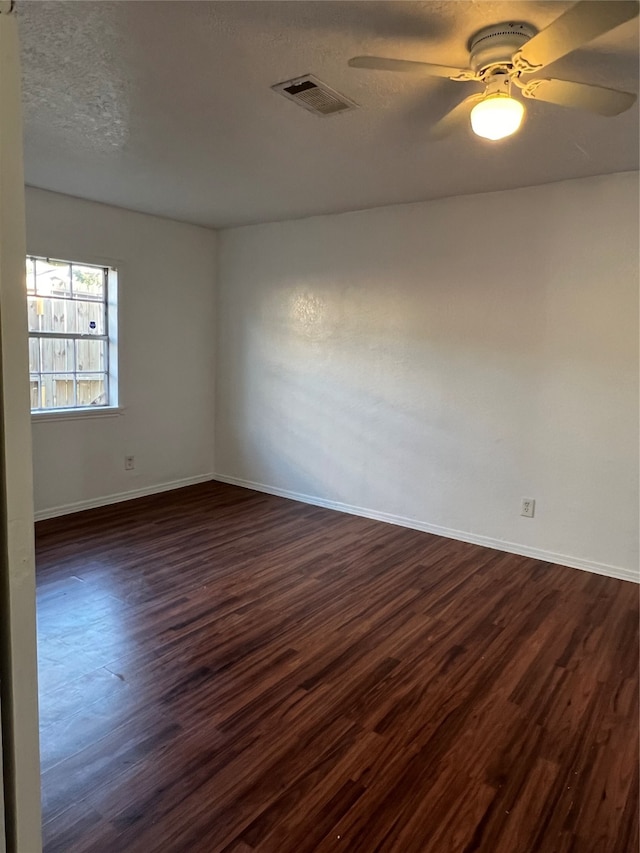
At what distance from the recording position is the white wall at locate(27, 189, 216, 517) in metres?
4.28

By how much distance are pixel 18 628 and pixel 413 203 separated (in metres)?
4.04

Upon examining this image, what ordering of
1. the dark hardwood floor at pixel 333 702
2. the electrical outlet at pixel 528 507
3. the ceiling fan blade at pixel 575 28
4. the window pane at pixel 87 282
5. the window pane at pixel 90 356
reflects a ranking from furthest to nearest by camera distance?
the window pane at pixel 90 356 → the window pane at pixel 87 282 → the electrical outlet at pixel 528 507 → the dark hardwood floor at pixel 333 702 → the ceiling fan blade at pixel 575 28

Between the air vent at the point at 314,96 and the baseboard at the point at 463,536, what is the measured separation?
290cm

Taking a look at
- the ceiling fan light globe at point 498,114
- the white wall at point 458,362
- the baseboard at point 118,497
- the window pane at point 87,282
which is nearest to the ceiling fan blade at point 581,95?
the ceiling fan light globe at point 498,114

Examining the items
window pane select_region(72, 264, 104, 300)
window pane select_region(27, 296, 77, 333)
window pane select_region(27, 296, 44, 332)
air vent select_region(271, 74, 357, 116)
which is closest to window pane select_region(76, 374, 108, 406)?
window pane select_region(27, 296, 77, 333)

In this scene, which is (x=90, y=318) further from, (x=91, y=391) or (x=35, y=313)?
(x=91, y=391)

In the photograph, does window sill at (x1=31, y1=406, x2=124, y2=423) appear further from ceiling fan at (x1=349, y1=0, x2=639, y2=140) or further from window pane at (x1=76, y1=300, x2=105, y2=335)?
ceiling fan at (x1=349, y1=0, x2=639, y2=140)

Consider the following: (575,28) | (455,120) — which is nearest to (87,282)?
(455,120)

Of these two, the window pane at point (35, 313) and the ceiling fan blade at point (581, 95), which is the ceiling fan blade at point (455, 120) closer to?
the ceiling fan blade at point (581, 95)

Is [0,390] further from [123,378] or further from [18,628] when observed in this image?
[123,378]

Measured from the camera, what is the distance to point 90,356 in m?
4.64

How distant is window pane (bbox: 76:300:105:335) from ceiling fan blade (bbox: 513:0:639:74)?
3771 mm

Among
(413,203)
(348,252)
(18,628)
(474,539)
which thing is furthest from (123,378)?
(18,628)

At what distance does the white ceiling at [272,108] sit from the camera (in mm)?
1795
